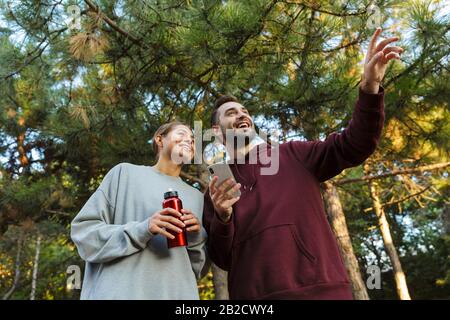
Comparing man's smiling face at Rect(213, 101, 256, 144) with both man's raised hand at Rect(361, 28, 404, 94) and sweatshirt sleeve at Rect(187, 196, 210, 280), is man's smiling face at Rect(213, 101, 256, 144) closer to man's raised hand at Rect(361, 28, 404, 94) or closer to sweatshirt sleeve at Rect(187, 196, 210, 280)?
sweatshirt sleeve at Rect(187, 196, 210, 280)

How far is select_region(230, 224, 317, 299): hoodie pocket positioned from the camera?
1520 mm

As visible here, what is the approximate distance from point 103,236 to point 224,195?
0.46 m

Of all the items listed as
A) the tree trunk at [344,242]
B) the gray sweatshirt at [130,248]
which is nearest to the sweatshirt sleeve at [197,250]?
the gray sweatshirt at [130,248]

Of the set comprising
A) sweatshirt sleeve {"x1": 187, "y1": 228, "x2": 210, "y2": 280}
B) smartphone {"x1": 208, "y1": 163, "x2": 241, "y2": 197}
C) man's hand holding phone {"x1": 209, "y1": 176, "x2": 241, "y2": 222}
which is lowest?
sweatshirt sleeve {"x1": 187, "y1": 228, "x2": 210, "y2": 280}

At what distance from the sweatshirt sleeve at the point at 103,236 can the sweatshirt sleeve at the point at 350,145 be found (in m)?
0.74

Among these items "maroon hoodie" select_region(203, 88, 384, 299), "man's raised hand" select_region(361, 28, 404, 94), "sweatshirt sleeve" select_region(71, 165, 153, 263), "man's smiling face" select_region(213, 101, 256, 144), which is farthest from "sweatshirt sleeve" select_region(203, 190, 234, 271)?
"man's raised hand" select_region(361, 28, 404, 94)

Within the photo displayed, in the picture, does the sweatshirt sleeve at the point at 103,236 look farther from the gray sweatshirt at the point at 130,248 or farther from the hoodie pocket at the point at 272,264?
the hoodie pocket at the point at 272,264

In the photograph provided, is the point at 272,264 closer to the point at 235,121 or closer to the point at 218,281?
the point at 235,121

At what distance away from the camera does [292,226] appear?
1609mm

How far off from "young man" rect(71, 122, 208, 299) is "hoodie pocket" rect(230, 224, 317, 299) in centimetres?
19

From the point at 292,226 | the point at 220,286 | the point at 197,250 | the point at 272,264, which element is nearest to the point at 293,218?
the point at 292,226

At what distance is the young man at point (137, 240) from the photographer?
1506mm

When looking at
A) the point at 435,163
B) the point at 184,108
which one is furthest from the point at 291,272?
the point at 435,163
